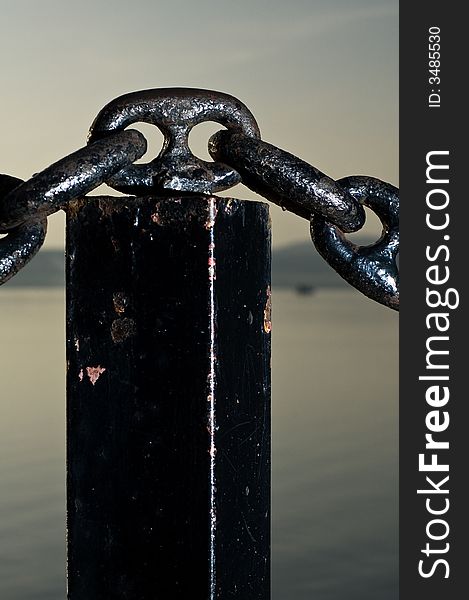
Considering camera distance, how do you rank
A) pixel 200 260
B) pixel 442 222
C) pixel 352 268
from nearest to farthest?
1. pixel 200 260
2. pixel 352 268
3. pixel 442 222

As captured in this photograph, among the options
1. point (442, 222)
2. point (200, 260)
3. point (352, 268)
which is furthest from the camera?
point (442, 222)

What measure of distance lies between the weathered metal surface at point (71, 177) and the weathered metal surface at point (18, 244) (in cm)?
4

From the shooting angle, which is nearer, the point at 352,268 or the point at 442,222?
the point at 352,268

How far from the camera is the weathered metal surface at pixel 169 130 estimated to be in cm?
102

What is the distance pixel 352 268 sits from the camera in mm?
1150

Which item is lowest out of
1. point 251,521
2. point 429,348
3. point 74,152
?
point 251,521

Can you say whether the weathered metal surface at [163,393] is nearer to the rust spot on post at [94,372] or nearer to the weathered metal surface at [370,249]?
the rust spot on post at [94,372]

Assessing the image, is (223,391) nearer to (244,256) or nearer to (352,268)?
(244,256)

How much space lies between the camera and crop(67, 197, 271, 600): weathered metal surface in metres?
0.98

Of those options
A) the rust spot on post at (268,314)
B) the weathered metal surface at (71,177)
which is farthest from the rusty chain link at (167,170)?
the rust spot on post at (268,314)

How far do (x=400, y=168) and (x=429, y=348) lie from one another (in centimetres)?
23

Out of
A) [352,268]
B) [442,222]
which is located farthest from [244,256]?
[442,222]

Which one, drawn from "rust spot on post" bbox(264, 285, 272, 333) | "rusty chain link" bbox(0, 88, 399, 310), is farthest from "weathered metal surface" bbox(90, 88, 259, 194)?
"rust spot on post" bbox(264, 285, 272, 333)

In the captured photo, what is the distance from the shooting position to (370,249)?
1.16 meters
